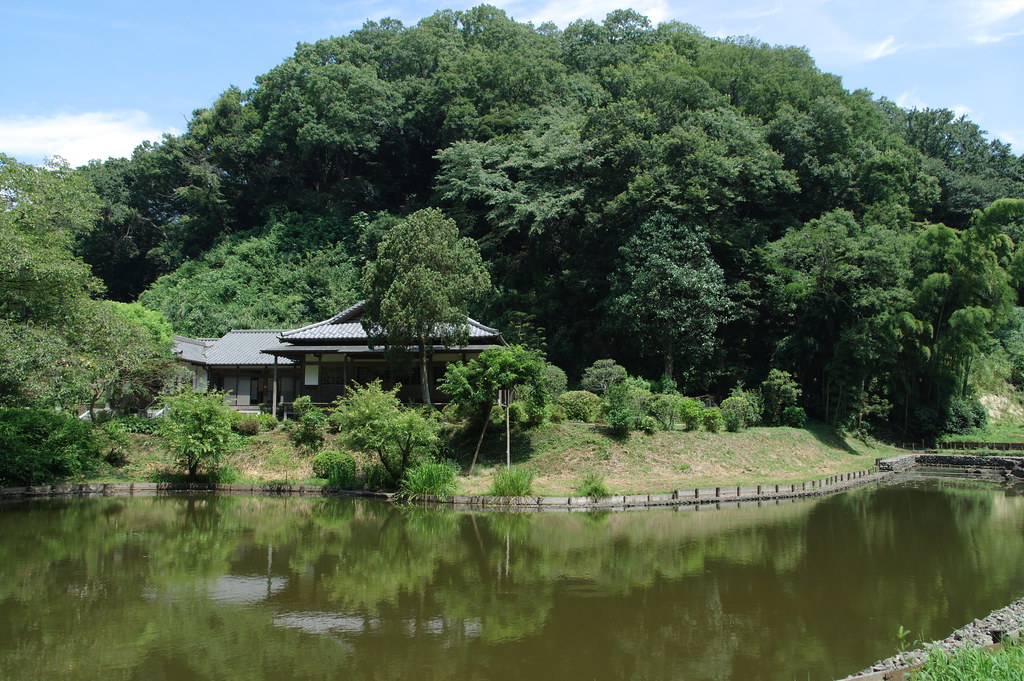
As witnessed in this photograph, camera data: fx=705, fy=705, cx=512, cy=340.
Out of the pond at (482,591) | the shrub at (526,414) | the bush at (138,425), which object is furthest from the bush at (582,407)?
the bush at (138,425)

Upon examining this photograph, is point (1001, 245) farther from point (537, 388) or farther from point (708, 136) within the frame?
point (537, 388)

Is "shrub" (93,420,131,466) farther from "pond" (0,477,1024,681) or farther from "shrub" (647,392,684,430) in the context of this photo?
"shrub" (647,392,684,430)

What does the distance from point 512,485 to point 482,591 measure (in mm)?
9290

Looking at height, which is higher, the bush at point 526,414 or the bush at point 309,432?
the bush at point 526,414

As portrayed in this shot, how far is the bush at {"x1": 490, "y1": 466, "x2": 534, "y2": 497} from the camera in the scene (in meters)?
22.0

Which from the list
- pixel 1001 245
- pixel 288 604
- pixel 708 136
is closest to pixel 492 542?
pixel 288 604

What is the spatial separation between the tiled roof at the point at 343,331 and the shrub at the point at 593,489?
10185 millimetres

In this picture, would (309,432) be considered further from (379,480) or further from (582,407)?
(582,407)

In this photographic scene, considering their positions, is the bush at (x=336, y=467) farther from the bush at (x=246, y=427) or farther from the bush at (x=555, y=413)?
the bush at (x=555, y=413)

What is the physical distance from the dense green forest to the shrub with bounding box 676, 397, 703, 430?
270 inches

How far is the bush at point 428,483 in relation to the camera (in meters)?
22.5

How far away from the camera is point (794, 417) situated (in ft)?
107

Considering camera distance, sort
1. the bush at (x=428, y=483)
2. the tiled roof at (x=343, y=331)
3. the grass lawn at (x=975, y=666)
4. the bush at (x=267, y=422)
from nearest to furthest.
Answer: the grass lawn at (x=975, y=666), the bush at (x=428, y=483), the bush at (x=267, y=422), the tiled roof at (x=343, y=331)

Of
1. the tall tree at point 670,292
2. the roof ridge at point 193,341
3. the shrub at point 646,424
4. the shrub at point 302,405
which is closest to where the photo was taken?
the shrub at point 646,424
